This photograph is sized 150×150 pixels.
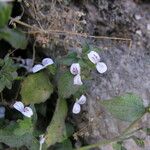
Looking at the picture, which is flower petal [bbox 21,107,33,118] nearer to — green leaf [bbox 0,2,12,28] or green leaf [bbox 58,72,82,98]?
green leaf [bbox 58,72,82,98]

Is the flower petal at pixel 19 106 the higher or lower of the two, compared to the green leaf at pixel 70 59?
lower

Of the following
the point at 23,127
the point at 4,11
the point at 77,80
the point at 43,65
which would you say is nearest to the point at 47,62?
the point at 43,65

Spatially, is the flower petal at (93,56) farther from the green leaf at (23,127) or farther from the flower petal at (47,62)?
the green leaf at (23,127)

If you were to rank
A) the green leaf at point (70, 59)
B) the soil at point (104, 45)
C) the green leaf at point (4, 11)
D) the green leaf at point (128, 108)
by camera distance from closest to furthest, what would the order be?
the green leaf at point (4, 11), the green leaf at point (128, 108), the green leaf at point (70, 59), the soil at point (104, 45)

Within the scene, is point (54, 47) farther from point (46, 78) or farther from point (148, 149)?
point (148, 149)

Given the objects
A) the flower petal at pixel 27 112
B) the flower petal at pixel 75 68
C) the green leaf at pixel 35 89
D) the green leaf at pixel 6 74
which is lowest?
the flower petal at pixel 27 112

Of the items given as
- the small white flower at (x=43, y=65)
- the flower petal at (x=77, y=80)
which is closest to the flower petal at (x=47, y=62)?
the small white flower at (x=43, y=65)

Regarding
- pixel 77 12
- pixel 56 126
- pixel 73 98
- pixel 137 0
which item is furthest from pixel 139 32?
pixel 56 126
